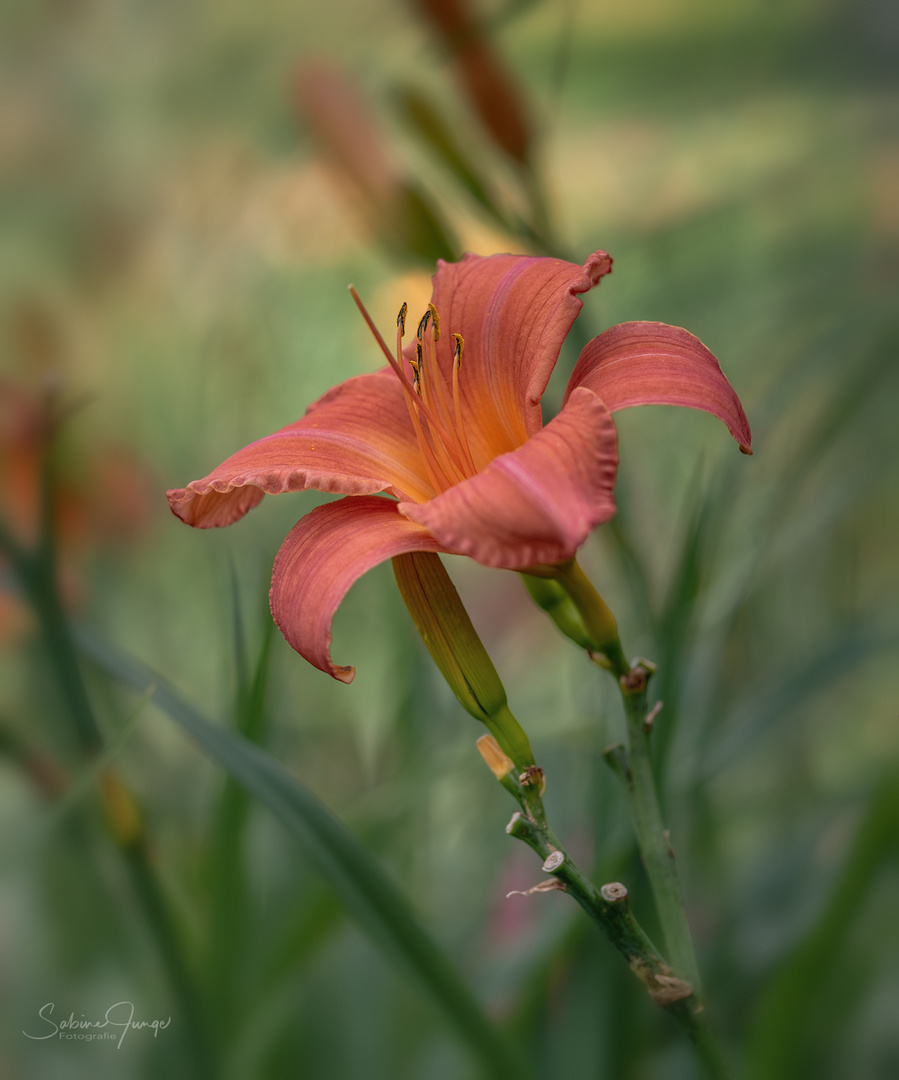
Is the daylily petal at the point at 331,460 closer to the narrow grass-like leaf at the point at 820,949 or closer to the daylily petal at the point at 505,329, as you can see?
the daylily petal at the point at 505,329

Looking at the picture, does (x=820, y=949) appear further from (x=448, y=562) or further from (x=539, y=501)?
(x=448, y=562)

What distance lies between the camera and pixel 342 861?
0.20 meters

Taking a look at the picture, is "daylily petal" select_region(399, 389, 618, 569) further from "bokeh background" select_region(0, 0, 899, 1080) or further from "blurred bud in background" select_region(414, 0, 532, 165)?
"blurred bud in background" select_region(414, 0, 532, 165)

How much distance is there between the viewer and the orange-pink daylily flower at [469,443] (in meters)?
0.14

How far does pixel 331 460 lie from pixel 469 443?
0.04 metres

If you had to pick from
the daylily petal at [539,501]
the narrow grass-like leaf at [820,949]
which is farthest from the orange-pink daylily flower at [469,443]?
the narrow grass-like leaf at [820,949]

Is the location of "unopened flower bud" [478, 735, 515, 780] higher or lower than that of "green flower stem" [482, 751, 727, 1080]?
higher

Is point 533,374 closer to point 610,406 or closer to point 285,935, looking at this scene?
point 610,406

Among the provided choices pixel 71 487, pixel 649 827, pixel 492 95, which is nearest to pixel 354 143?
pixel 492 95

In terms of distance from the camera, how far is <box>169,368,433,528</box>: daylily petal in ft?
0.57

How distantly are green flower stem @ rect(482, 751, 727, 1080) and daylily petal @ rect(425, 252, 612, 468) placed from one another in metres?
0.08

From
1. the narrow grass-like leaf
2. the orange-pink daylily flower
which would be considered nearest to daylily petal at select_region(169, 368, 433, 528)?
the orange-pink daylily flower

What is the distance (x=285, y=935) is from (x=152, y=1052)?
0.13 m
